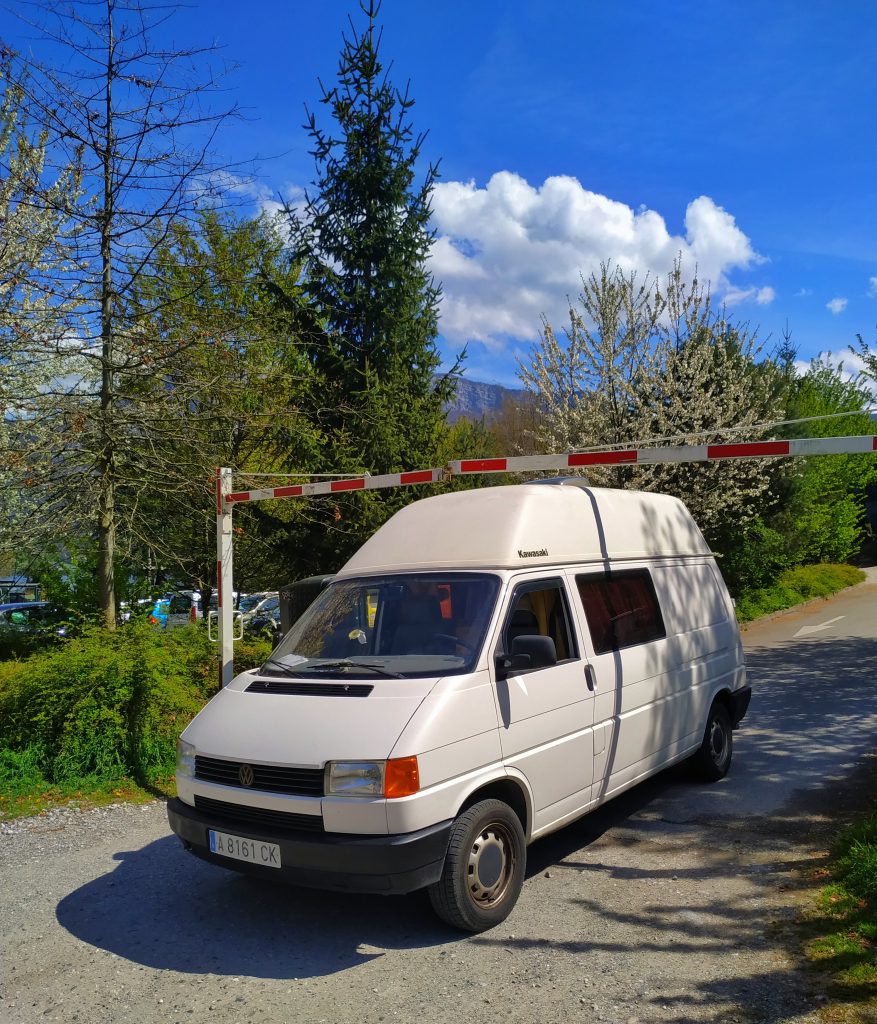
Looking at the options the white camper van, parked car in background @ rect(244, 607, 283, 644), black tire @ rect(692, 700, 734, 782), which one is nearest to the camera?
the white camper van

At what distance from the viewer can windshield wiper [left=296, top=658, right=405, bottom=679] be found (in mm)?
4676

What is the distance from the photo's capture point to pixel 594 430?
59.2ft

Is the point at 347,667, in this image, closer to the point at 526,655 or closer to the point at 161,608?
the point at 526,655

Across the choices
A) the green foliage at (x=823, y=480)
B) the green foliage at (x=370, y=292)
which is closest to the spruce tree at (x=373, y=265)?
the green foliage at (x=370, y=292)

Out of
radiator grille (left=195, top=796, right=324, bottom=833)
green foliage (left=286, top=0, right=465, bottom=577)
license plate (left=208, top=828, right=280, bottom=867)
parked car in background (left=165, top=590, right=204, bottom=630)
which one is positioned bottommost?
license plate (left=208, top=828, right=280, bottom=867)

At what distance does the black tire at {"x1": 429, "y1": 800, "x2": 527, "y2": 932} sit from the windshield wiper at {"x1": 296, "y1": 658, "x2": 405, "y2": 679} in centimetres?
84

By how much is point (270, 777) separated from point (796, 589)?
2124 centimetres

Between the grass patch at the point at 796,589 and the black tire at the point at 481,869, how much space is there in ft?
49.9

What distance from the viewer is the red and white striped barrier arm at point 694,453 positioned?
5293 mm

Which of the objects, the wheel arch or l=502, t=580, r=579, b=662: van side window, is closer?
the wheel arch

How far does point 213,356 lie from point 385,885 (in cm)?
724

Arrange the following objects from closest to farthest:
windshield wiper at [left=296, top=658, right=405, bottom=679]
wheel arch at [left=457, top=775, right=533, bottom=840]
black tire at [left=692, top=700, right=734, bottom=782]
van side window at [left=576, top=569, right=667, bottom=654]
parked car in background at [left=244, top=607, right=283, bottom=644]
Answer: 1. wheel arch at [left=457, top=775, right=533, bottom=840]
2. windshield wiper at [left=296, top=658, right=405, bottom=679]
3. van side window at [left=576, top=569, right=667, bottom=654]
4. black tire at [left=692, top=700, right=734, bottom=782]
5. parked car in background at [left=244, top=607, right=283, bottom=644]

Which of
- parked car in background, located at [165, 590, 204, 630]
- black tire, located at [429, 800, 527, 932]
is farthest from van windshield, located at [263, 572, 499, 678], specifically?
parked car in background, located at [165, 590, 204, 630]

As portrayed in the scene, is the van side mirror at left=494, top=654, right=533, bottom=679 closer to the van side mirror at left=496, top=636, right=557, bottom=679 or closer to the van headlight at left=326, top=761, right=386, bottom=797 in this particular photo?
the van side mirror at left=496, top=636, right=557, bottom=679
